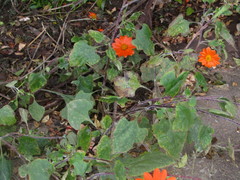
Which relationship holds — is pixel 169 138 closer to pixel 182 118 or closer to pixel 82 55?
pixel 182 118

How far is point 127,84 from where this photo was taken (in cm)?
151

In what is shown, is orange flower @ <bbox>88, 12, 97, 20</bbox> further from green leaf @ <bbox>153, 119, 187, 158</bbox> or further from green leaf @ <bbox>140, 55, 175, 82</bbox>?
green leaf @ <bbox>153, 119, 187, 158</bbox>

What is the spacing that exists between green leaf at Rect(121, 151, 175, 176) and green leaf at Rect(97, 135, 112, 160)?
0.43ft

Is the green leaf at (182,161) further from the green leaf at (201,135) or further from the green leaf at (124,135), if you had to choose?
the green leaf at (124,135)

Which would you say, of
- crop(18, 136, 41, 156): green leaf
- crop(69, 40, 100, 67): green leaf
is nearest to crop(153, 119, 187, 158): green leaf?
crop(69, 40, 100, 67): green leaf

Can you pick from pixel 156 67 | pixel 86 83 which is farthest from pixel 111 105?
pixel 156 67

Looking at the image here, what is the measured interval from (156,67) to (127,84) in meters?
0.19

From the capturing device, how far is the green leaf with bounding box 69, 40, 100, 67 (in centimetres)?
139

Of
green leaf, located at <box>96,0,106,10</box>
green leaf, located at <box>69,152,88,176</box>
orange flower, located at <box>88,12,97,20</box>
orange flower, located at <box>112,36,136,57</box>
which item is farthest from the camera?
green leaf, located at <box>96,0,106,10</box>

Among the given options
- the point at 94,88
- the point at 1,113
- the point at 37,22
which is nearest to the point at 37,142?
the point at 1,113

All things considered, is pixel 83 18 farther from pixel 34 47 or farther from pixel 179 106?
pixel 179 106

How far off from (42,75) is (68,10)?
0.65m

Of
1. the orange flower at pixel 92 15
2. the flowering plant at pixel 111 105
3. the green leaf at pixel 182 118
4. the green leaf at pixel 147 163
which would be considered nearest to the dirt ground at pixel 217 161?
the flowering plant at pixel 111 105

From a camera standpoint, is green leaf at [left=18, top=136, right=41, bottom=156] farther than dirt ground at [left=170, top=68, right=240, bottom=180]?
No
